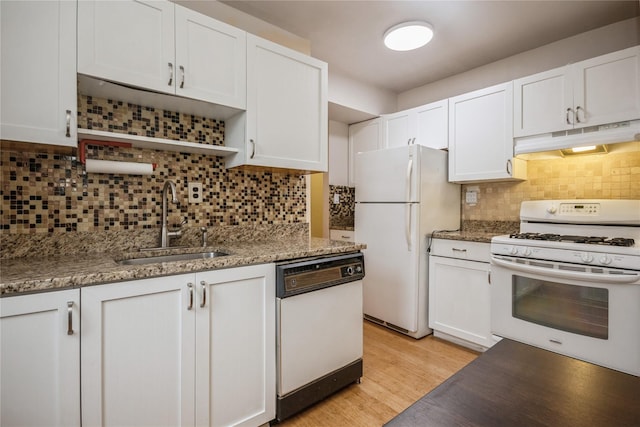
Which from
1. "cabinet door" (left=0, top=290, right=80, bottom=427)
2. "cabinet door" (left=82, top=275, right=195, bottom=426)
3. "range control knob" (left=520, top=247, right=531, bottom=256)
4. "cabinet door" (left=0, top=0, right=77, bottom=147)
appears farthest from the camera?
"range control knob" (left=520, top=247, right=531, bottom=256)

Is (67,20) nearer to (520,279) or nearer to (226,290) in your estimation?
(226,290)

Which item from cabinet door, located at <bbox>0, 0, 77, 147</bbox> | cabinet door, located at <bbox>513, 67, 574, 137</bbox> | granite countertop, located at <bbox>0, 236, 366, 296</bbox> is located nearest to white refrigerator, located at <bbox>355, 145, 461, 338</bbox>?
cabinet door, located at <bbox>513, 67, 574, 137</bbox>

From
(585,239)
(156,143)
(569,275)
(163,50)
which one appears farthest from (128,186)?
(585,239)

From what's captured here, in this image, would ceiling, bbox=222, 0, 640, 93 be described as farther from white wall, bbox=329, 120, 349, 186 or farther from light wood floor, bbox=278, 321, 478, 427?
light wood floor, bbox=278, 321, 478, 427

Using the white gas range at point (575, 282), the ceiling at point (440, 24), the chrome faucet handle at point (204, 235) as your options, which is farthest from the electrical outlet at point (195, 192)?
the white gas range at point (575, 282)

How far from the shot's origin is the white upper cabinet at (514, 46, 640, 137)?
2059 mm

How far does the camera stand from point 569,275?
1940 mm

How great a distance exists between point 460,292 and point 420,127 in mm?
1621

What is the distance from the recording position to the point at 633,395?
61 centimetres

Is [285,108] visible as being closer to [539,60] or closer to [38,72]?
[38,72]

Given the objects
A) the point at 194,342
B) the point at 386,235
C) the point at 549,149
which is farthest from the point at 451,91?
the point at 194,342

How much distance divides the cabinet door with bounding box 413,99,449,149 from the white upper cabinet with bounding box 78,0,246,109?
1.94 metres

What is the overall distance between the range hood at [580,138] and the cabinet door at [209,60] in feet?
6.99

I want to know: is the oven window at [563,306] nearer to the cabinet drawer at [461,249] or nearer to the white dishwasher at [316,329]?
the cabinet drawer at [461,249]
